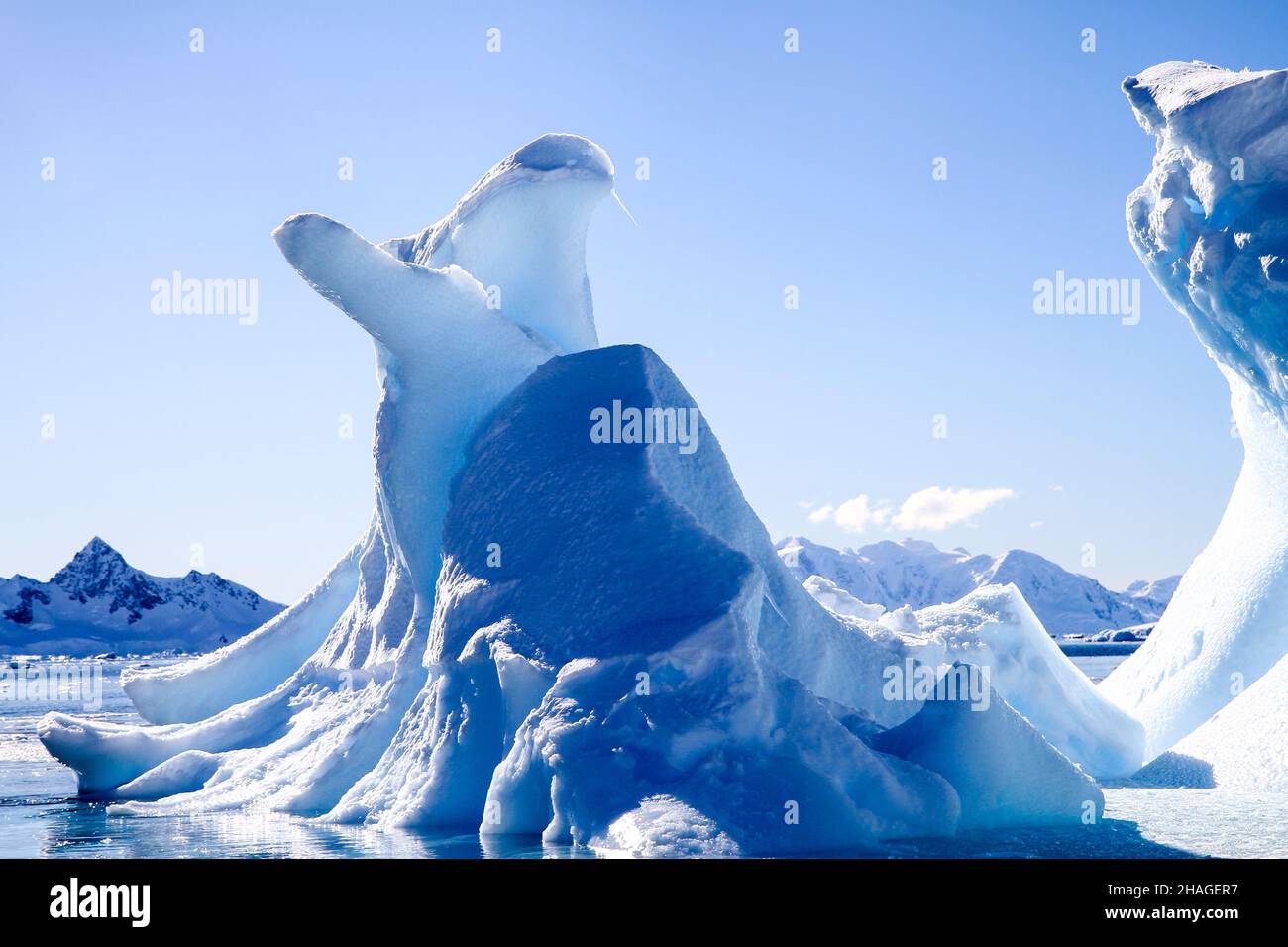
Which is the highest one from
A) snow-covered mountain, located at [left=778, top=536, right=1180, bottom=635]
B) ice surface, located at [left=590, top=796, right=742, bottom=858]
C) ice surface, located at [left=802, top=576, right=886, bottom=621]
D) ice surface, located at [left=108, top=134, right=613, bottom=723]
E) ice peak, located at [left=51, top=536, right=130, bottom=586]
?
ice surface, located at [left=108, top=134, right=613, bottom=723]

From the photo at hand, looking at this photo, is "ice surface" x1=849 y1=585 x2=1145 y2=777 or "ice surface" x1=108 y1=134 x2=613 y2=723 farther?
"ice surface" x1=849 y1=585 x2=1145 y2=777

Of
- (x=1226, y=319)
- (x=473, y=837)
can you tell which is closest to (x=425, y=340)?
(x=473, y=837)

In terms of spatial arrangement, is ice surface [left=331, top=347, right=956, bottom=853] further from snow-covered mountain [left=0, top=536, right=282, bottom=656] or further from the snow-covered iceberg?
snow-covered mountain [left=0, top=536, right=282, bottom=656]

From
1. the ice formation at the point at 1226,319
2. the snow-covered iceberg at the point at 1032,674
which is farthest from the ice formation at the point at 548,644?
the ice formation at the point at 1226,319

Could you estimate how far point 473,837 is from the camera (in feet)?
33.3

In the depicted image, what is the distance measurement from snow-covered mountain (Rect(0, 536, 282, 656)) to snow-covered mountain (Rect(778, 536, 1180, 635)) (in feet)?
197

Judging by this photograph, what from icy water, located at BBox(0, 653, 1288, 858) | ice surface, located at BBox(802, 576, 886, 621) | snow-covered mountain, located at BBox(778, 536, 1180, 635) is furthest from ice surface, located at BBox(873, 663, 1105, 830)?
snow-covered mountain, located at BBox(778, 536, 1180, 635)

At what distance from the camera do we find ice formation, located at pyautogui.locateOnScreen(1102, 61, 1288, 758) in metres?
13.8

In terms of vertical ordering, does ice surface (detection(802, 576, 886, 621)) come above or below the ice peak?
above

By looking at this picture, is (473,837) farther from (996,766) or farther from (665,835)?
(996,766)

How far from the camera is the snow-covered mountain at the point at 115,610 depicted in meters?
94.5

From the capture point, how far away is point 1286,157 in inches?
528

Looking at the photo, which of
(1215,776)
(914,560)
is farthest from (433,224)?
(914,560)

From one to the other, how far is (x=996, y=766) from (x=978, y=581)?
158366 millimetres
